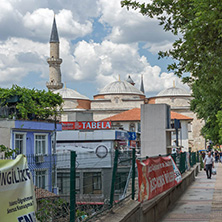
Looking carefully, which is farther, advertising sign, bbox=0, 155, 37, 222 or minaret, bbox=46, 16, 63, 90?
minaret, bbox=46, 16, 63, 90

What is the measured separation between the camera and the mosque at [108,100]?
99.2 m

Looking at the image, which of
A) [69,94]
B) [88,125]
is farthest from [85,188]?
[69,94]

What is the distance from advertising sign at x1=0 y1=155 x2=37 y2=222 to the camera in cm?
408

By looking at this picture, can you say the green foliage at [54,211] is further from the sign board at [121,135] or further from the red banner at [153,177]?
the sign board at [121,135]

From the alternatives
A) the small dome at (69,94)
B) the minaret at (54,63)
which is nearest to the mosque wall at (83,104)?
the small dome at (69,94)

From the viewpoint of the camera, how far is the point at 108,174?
297 inches

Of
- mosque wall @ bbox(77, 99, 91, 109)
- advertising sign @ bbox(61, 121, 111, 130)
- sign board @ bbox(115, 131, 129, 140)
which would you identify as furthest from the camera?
mosque wall @ bbox(77, 99, 91, 109)

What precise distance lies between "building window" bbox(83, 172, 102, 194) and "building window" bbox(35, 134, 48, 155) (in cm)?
3034

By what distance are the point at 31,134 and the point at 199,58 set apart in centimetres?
2771

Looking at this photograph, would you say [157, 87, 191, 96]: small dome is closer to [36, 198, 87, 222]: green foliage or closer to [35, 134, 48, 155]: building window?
[35, 134, 48, 155]: building window

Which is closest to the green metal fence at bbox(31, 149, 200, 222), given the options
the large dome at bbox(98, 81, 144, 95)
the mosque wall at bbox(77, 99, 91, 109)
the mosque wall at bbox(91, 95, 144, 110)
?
the mosque wall at bbox(91, 95, 144, 110)

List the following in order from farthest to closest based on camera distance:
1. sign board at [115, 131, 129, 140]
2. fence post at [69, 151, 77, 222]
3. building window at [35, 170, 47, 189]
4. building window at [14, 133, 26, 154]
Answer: sign board at [115, 131, 129, 140], building window at [14, 133, 26, 154], building window at [35, 170, 47, 189], fence post at [69, 151, 77, 222]

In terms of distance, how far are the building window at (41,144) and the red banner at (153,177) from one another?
25.9 meters

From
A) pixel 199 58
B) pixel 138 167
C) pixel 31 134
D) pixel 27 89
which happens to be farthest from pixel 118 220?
pixel 27 89
